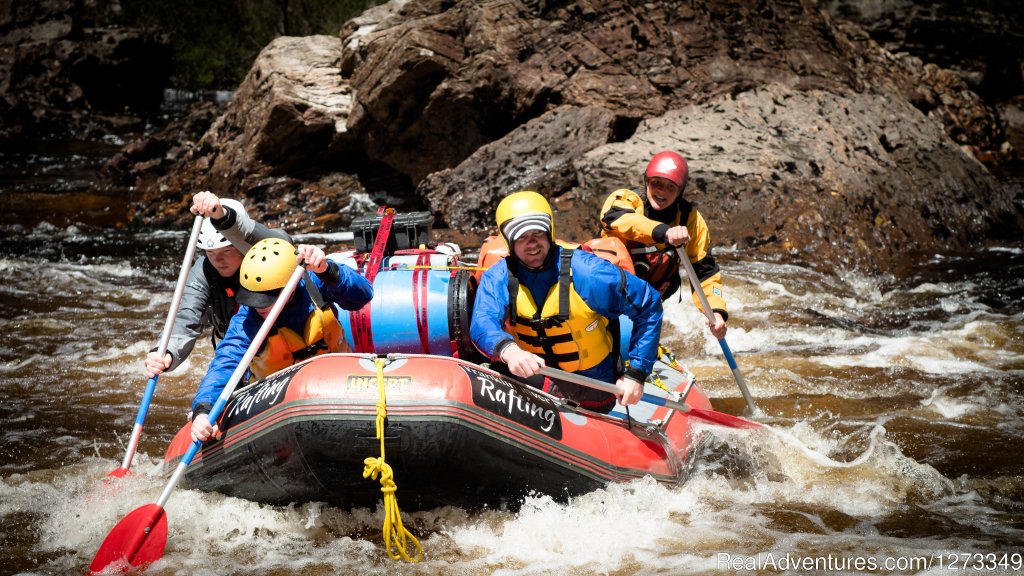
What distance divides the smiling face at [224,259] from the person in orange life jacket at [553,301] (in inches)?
54.1

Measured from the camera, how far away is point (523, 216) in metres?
4.06

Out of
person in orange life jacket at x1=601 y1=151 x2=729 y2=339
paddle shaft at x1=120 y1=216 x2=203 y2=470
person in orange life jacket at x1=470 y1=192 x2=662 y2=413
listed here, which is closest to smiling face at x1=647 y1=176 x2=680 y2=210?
person in orange life jacket at x1=601 y1=151 x2=729 y2=339

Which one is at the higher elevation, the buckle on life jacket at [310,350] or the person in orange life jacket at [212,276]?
the person in orange life jacket at [212,276]

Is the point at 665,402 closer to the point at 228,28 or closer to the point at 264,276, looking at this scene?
the point at 264,276

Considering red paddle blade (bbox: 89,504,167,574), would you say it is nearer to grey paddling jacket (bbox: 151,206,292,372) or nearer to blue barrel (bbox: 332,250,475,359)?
grey paddling jacket (bbox: 151,206,292,372)

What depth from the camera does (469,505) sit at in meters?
4.09

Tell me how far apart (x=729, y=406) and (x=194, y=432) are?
3.82 m

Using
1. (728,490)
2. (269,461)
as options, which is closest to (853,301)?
(728,490)

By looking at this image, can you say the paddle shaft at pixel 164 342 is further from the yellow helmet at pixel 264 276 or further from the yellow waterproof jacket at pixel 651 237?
the yellow waterproof jacket at pixel 651 237

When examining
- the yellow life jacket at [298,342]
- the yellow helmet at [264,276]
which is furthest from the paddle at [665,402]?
the yellow helmet at [264,276]

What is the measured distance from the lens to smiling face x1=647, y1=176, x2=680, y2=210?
17.2 feet

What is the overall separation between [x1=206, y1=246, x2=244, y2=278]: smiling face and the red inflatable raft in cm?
72

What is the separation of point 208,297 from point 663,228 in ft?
8.40

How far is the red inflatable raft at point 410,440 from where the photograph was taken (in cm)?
378
